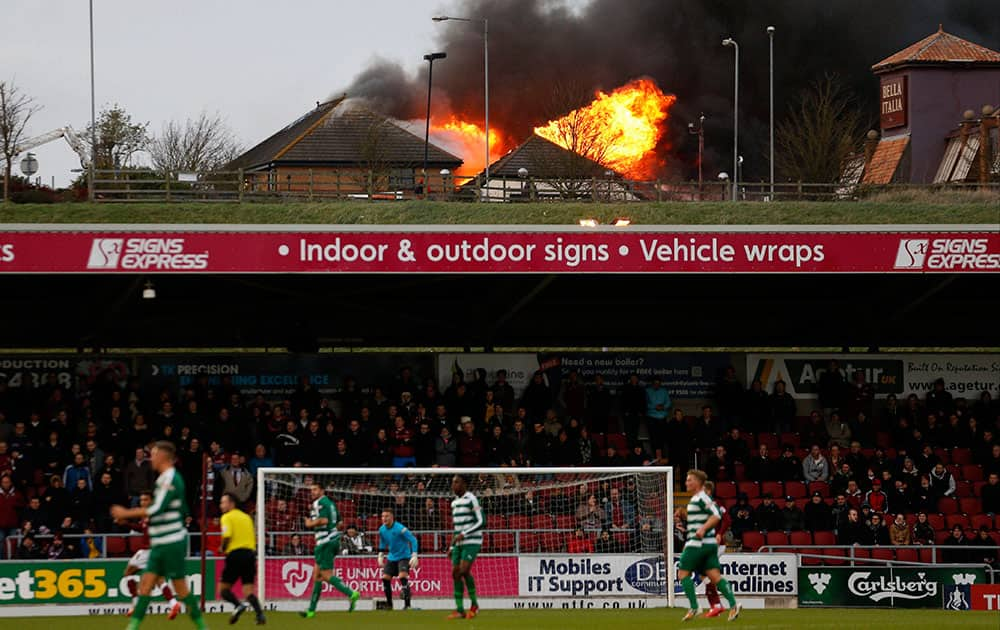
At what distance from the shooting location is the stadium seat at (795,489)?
26.0 metres

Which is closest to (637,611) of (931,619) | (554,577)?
(554,577)

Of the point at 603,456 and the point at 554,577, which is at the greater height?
the point at 603,456

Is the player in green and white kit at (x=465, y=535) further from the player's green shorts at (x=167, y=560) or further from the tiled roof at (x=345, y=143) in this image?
the tiled roof at (x=345, y=143)

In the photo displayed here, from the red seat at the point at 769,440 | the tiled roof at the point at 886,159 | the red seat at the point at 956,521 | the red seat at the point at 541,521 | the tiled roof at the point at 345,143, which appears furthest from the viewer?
the tiled roof at the point at 886,159

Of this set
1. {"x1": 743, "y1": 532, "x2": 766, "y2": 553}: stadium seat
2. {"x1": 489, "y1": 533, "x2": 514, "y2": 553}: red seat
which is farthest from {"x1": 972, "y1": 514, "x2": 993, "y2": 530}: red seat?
{"x1": 489, "y1": 533, "x2": 514, "y2": 553}: red seat

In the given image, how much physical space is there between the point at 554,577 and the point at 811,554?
4425mm

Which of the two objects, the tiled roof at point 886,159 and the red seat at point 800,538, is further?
the tiled roof at point 886,159

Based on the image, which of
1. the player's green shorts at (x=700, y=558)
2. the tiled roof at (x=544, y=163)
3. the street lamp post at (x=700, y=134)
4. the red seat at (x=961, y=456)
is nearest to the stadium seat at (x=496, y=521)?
the player's green shorts at (x=700, y=558)

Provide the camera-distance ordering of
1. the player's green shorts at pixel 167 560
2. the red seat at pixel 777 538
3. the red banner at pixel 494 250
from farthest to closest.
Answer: the red banner at pixel 494 250, the red seat at pixel 777 538, the player's green shorts at pixel 167 560

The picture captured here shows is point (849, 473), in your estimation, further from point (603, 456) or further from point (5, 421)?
point (5, 421)

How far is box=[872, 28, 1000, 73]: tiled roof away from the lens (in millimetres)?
70875

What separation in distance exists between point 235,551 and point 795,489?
12706 mm

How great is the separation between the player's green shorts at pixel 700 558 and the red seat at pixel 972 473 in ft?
39.2

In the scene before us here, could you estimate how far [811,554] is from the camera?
78.1ft
